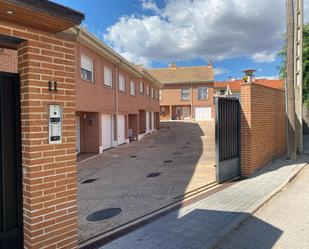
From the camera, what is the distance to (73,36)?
3717 millimetres

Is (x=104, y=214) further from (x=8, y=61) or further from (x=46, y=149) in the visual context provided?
(x=8, y=61)

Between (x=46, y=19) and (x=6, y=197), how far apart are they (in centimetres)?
204

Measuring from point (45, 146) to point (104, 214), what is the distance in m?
2.78

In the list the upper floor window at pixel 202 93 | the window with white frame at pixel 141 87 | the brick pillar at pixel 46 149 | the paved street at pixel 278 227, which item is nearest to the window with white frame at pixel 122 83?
the window with white frame at pixel 141 87

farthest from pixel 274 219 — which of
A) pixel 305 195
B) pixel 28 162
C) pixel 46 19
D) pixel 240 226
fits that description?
pixel 46 19

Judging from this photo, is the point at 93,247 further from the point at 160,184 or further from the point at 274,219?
the point at 160,184

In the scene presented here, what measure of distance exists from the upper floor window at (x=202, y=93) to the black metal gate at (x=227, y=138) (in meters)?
31.4

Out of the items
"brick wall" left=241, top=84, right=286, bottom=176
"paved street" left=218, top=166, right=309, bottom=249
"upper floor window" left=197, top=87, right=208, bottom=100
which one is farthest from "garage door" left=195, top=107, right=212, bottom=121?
"paved street" left=218, top=166, right=309, bottom=249

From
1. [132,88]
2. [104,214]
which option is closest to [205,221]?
[104,214]

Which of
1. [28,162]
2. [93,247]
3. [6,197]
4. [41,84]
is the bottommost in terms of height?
[93,247]

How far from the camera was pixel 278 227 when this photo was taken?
4.72m

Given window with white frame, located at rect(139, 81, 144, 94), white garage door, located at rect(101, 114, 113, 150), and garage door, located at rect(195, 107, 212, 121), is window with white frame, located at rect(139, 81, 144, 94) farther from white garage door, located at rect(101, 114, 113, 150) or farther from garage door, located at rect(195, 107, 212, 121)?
garage door, located at rect(195, 107, 212, 121)

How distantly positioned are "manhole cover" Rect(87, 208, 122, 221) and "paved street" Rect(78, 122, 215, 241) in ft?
0.36

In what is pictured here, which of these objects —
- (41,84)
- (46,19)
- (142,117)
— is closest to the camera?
(46,19)
